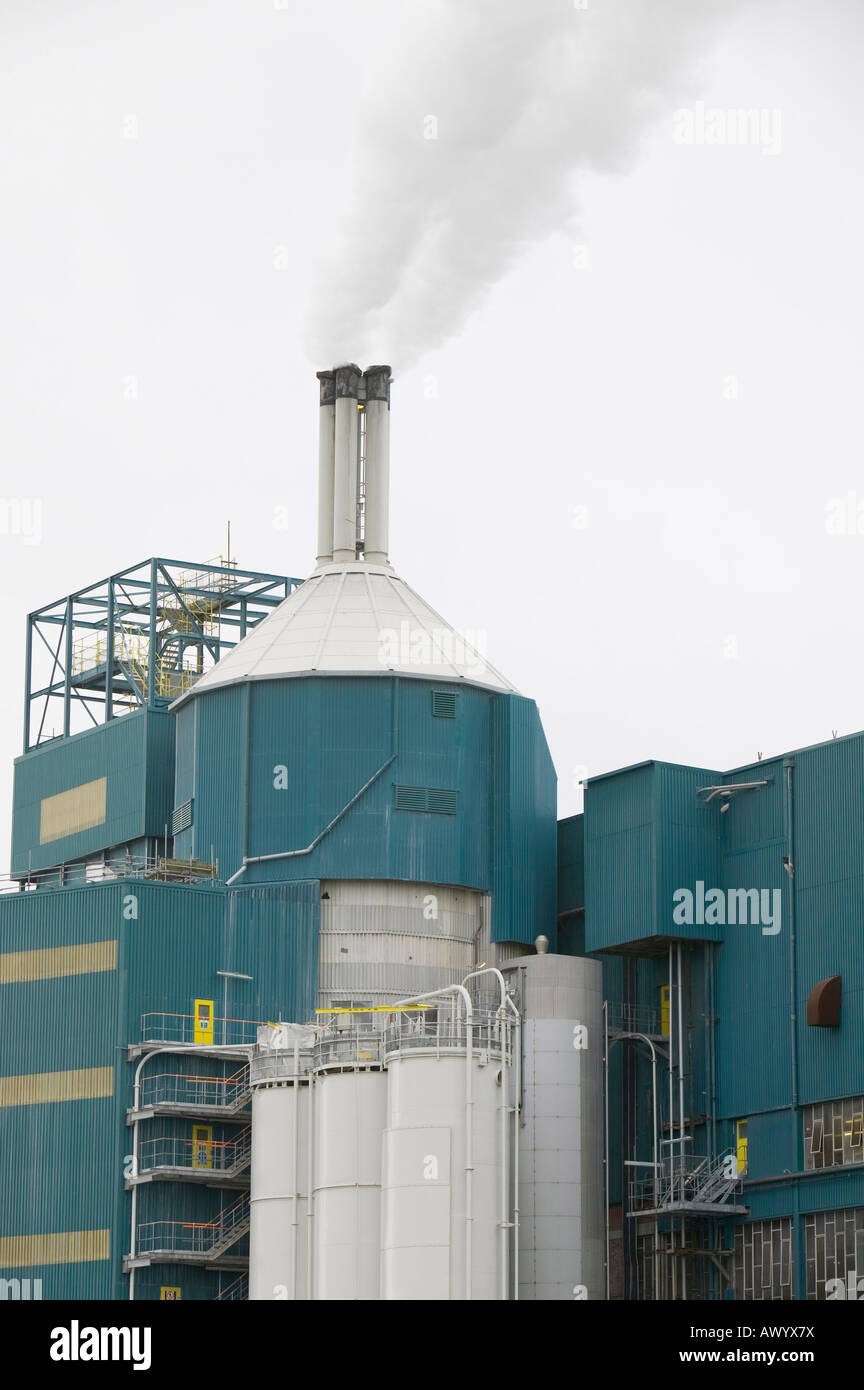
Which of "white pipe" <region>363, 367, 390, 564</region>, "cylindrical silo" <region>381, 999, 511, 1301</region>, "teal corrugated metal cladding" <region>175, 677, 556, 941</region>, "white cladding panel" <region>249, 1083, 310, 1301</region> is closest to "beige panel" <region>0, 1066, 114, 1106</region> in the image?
"white cladding panel" <region>249, 1083, 310, 1301</region>

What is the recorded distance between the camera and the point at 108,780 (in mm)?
97938

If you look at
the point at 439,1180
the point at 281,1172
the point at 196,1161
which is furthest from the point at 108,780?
the point at 439,1180

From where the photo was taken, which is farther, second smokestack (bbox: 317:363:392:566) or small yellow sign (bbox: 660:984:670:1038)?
second smokestack (bbox: 317:363:392:566)

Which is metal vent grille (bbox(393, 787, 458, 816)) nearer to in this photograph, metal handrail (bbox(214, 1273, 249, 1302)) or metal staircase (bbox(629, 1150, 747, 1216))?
metal staircase (bbox(629, 1150, 747, 1216))

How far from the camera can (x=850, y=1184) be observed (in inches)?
Result: 3036

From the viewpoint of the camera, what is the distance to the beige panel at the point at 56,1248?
80.8 metres

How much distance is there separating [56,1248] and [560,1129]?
1661cm

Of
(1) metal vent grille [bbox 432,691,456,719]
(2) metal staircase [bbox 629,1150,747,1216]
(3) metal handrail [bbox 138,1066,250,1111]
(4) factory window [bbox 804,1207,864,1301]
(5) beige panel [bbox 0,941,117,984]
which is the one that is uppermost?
(1) metal vent grille [bbox 432,691,456,719]

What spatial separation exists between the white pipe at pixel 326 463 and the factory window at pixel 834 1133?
97.2ft

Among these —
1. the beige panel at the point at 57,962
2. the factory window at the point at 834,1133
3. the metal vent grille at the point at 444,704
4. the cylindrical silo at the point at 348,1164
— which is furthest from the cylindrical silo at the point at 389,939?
the factory window at the point at 834,1133

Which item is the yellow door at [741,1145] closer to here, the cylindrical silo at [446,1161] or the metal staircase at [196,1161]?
the cylindrical silo at [446,1161]

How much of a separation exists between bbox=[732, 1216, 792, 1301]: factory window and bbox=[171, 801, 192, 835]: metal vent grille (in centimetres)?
2468

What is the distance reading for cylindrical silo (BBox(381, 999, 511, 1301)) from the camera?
75062mm
